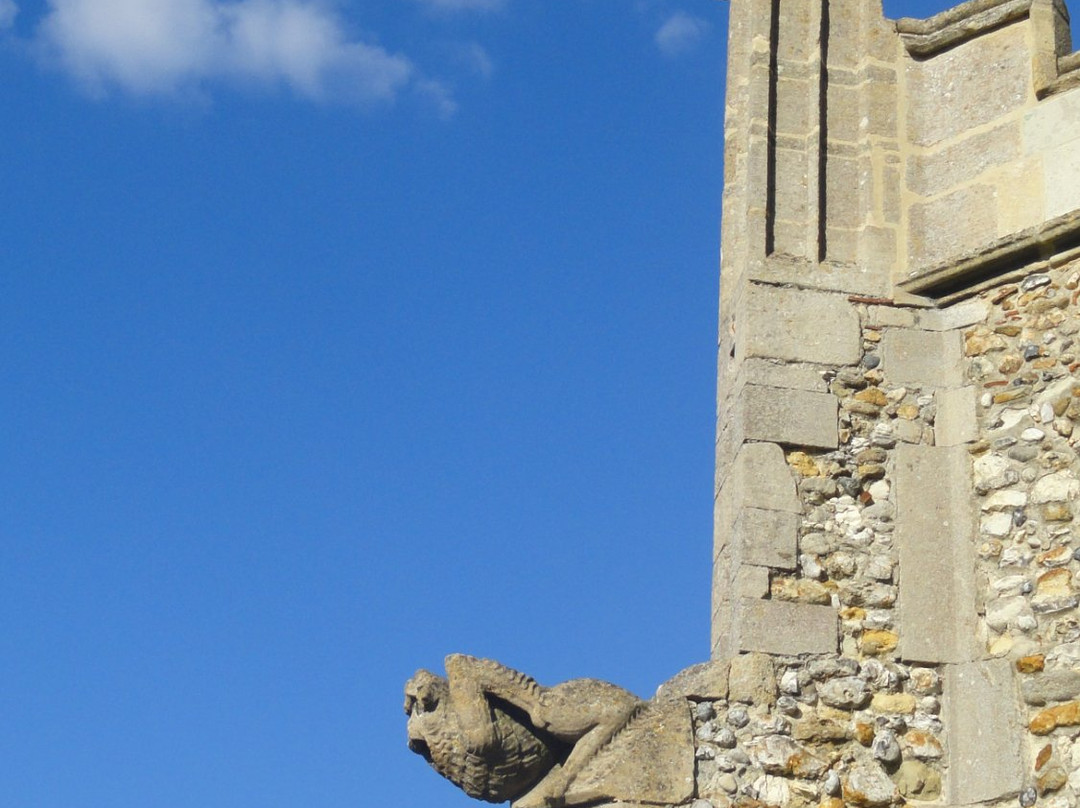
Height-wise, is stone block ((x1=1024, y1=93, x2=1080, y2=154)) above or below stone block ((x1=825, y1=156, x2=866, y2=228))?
above

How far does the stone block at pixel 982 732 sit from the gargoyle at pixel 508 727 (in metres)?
1.13

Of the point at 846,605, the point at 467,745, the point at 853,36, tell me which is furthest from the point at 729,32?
the point at 467,745

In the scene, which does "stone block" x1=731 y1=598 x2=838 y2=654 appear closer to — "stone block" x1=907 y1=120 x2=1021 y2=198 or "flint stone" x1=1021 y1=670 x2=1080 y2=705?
"flint stone" x1=1021 y1=670 x2=1080 y2=705

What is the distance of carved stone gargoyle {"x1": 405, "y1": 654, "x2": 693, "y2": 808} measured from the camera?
821cm

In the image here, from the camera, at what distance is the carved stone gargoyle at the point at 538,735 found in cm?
821

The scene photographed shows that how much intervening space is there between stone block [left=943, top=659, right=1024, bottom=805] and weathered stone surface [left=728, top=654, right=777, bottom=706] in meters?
0.63

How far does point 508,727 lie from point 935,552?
Result: 1685mm

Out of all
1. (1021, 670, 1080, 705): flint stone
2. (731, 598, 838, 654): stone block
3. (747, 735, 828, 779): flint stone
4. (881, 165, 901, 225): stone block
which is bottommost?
(747, 735, 828, 779): flint stone

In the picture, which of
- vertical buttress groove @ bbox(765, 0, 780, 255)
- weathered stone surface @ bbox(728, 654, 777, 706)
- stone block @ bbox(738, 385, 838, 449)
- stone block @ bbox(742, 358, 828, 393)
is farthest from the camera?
vertical buttress groove @ bbox(765, 0, 780, 255)

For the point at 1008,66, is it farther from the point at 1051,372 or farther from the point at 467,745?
the point at 467,745

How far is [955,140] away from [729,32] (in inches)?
43.7

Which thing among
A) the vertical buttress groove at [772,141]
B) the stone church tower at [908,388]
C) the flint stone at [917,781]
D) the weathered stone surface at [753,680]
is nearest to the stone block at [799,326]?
the stone church tower at [908,388]

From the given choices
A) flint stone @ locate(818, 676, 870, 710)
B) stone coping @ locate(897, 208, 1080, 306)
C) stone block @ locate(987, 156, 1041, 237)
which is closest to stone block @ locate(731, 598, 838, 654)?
flint stone @ locate(818, 676, 870, 710)

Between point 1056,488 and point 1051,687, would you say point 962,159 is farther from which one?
point 1051,687
